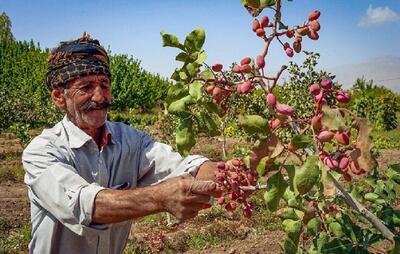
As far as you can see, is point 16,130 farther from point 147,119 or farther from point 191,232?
point 147,119

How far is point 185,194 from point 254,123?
0.46 meters

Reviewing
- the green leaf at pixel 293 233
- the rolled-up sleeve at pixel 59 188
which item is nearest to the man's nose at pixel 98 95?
the rolled-up sleeve at pixel 59 188

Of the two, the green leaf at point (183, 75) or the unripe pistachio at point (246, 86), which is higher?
the green leaf at point (183, 75)

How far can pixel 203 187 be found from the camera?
69.3 inches

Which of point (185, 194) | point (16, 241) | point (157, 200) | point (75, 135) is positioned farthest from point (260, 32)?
point (16, 241)

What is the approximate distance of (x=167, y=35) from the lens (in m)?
1.57

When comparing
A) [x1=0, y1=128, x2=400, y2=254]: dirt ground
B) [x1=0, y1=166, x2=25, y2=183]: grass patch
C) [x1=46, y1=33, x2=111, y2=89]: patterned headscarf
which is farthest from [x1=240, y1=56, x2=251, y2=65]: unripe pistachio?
[x1=0, y1=166, x2=25, y2=183]: grass patch

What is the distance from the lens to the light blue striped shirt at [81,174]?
7.25 ft

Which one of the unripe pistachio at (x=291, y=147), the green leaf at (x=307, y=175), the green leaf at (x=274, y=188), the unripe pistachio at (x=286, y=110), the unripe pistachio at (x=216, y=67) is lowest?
the green leaf at (x=274, y=188)

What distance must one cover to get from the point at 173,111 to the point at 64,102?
4.63ft

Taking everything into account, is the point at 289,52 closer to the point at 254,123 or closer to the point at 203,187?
the point at 254,123

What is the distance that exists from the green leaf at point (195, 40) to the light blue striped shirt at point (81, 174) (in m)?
0.76

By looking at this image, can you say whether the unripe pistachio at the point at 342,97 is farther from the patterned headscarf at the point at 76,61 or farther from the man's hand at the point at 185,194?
the patterned headscarf at the point at 76,61

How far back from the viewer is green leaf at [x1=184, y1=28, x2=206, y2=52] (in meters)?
1.55
